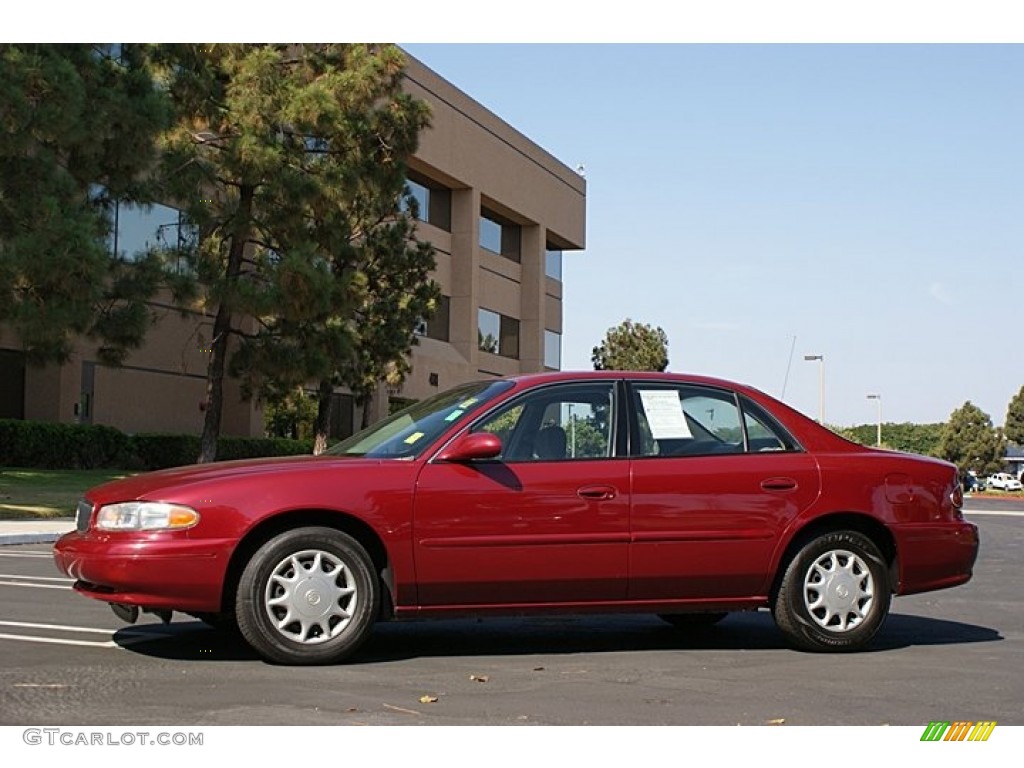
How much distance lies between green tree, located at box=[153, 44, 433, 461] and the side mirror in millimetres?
22213

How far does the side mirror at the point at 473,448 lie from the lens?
7.53 metres

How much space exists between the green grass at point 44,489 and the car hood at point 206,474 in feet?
49.9

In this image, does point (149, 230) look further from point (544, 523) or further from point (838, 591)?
point (838, 591)

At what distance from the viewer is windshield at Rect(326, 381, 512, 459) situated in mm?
7824

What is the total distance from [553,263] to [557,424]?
60052 mm

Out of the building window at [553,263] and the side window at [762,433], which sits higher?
the building window at [553,263]

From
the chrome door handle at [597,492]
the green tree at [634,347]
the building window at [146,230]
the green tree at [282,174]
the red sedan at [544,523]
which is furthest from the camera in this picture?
the green tree at [634,347]

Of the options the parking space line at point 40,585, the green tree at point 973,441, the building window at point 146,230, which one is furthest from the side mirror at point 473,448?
the green tree at point 973,441

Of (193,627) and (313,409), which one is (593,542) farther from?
(313,409)

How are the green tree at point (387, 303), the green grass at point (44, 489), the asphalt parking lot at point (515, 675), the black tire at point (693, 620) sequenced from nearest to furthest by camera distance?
1. the asphalt parking lot at point (515, 675)
2. the black tire at point (693, 620)
3. the green grass at point (44, 489)
4. the green tree at point (387, 303)

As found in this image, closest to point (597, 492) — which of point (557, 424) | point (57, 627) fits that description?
point (557, 424)

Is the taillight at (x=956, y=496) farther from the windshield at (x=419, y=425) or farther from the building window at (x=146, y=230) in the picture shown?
the building window at (x=146, y=230)
